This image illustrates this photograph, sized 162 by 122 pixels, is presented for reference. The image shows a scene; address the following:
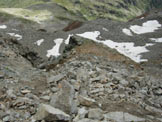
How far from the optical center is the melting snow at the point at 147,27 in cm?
4804

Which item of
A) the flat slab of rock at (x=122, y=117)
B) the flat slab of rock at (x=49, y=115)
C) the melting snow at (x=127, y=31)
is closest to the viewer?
the flat slab of rock at (x=49, y=115)

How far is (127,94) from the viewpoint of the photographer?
496 inches

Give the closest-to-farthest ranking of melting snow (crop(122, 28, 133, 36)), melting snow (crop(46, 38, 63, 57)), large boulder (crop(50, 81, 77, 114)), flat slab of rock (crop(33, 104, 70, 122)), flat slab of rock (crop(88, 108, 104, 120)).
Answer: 1. flat slab of rock (crop(33, 104, 70, 122))
2. flat slab of rock (crop(88, 108, 104, 120))
3. large boulder (crop(50, 81, 77, 114))
4. melting snow (crop(46, 38, 63, 57))
5. melting snow (crop(122, 28, 133, 36))

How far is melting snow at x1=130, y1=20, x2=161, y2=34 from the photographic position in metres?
48.0

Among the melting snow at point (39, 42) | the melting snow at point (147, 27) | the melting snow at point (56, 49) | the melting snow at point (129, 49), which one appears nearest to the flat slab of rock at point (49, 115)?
the melting snow at point (129, 49)

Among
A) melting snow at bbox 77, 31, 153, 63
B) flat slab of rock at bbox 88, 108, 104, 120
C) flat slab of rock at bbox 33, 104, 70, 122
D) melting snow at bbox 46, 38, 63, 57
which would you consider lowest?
melting snow at bbox 46, 38, 63, 57

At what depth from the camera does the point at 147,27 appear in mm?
49938

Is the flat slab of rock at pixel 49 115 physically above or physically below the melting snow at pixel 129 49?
above

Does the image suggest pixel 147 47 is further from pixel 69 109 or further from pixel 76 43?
pixel 69 109

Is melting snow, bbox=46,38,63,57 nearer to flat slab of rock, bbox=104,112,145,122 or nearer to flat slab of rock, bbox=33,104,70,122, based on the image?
flat slab of rock, bbox=104,112,145,122

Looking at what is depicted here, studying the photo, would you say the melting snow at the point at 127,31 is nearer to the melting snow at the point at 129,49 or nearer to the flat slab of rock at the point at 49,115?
the melting snow at the point at 129,49

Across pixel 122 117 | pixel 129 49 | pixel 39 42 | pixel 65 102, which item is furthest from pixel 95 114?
pixel 39 42

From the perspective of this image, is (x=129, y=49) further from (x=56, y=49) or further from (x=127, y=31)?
A: (x=56, y=49)

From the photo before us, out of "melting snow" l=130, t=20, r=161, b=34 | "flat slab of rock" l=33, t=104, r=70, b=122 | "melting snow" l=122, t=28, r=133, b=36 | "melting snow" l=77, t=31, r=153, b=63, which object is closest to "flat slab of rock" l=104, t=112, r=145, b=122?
"flat slab of rock" l=33, t=104, r=70, b=122
